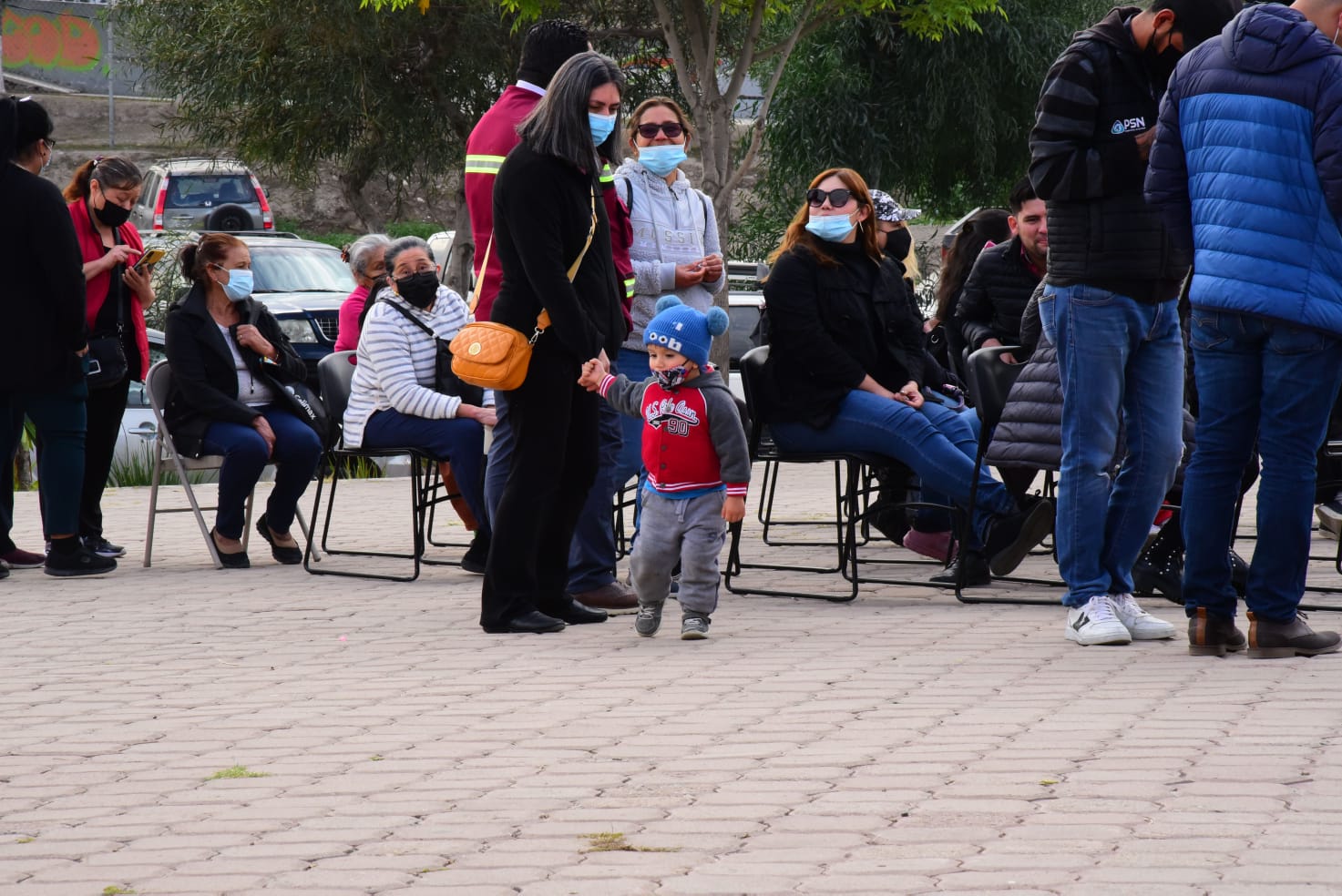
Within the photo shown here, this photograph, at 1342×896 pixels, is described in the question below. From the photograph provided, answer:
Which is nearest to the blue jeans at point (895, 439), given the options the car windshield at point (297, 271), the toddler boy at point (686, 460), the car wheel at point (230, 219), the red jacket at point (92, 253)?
the toddler boy at point (686, 460)

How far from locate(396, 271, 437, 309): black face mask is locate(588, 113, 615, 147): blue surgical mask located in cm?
207

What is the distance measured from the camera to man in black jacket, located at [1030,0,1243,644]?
230 inches

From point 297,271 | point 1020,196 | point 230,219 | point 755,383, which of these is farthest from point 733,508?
point 230,219

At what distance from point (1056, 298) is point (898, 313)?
1.74m

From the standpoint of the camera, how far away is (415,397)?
8164mm

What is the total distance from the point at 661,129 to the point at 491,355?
1.72 meters

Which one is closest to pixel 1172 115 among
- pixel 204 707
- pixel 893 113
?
pixel 204 707

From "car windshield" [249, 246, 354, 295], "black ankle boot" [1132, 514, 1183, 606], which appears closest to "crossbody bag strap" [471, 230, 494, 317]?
"black ankle boot" [1132, 514, 1183, 606]

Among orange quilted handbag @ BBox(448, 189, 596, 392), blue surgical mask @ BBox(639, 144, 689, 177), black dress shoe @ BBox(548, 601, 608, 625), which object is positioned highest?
blue surgical mask @ BBox(639, 144, 689, 177)

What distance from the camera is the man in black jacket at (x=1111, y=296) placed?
19.2ft

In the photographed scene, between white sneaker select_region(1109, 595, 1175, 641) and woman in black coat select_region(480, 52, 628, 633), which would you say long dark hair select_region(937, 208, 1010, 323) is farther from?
white sneaker select_region(1109, 595, 1175, 641)

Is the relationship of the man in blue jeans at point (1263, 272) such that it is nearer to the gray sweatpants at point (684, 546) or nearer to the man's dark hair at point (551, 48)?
the gray sweatpants at point (684, 546)

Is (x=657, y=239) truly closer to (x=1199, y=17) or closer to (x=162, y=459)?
(x=1199, y=17)

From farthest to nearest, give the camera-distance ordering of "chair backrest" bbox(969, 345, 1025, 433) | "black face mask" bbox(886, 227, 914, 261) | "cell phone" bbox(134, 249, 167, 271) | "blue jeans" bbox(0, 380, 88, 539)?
"black face mask" bbox(886, 227, 914, 261)
"cell phone" bbox(134, 249, 167, 271)
"blue jeans" bbox(0, 380, 88, 539)
"chair backrest" bbox(969, 345, 1025, 433)
